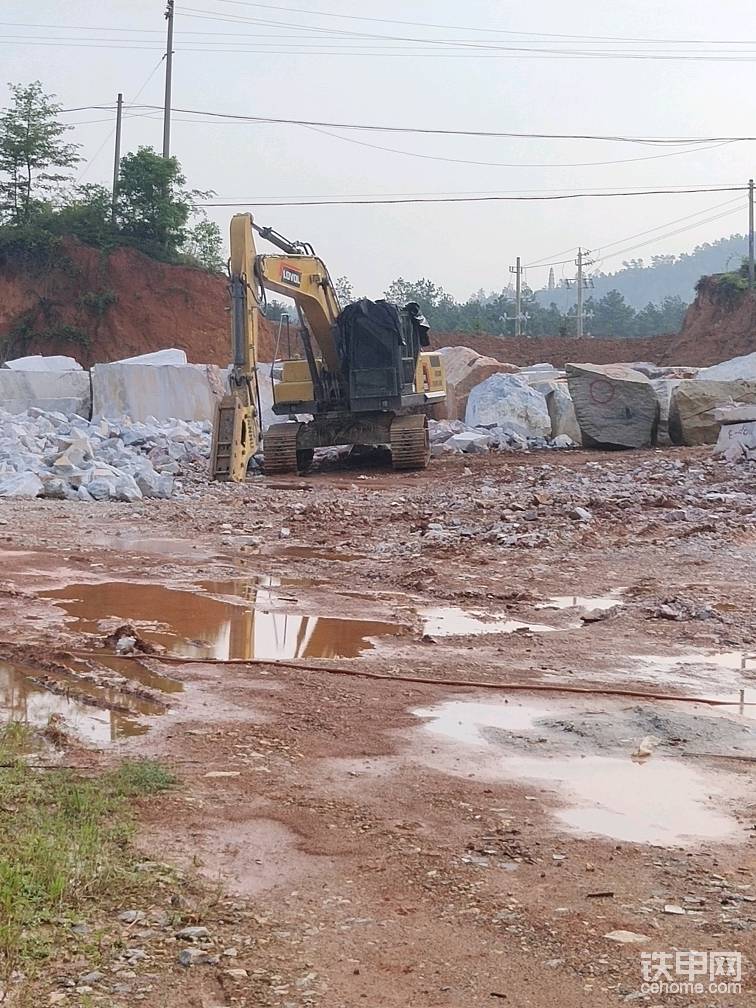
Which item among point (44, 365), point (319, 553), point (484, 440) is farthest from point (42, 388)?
point (319, 553)

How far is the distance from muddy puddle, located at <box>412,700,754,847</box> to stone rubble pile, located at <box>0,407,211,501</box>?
10406 mm

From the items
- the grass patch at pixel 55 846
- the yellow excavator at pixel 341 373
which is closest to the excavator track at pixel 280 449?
the yellow excavator at pixel 341 373

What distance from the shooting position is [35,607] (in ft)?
27.1

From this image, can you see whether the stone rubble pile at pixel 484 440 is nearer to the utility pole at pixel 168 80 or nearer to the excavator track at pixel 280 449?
the excavator track at pixel 280 449

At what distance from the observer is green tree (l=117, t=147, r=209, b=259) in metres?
39.0

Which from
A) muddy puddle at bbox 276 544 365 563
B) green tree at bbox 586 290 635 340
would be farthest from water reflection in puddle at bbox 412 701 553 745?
green tree at bbox 586 290 635 340

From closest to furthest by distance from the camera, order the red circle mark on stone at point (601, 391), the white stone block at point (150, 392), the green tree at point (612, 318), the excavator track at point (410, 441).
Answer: the excavator track at point (410, 441)
the red circle mark on stone at point (601, 391)
the white stone block at point (150, 392)
the green tree at point (612, 318)

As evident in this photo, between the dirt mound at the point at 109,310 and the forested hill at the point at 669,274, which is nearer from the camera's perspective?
the dirt mound at the point at 109,310

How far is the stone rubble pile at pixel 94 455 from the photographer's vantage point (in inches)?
607

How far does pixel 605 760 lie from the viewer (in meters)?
5.04

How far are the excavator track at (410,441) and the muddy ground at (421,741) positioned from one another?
7577 mm

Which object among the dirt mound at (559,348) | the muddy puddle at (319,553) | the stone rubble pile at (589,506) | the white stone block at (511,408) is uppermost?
the dirt mound at (559,348)

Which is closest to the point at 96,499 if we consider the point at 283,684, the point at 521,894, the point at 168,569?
the point at 168,569

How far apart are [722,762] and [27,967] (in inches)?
123
